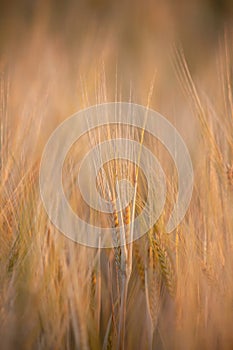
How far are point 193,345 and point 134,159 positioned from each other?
58cm

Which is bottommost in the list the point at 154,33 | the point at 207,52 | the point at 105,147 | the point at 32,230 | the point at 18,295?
the point at 18,295

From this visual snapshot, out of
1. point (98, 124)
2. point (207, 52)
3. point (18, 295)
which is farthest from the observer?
point (207, 52)

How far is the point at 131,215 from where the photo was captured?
1.43m

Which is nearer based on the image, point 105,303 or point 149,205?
point 149,205

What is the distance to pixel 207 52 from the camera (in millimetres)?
3822

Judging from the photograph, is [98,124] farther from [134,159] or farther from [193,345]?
[193,345]

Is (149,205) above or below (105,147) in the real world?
below

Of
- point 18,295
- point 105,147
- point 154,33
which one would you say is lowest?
point 18,295

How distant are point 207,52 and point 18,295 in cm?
292

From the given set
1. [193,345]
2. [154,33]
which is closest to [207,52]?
[154,33]

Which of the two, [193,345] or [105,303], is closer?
[193,345]

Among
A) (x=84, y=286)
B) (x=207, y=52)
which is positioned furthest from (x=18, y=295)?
(x=207, y=52)

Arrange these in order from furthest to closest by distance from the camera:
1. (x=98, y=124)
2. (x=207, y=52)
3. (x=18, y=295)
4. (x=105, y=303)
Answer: (x=207, y=52) < (x=105, y=303) < (x=98, y=124) < (x=18, y=295)

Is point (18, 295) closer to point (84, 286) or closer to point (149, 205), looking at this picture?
point (84, 286)
